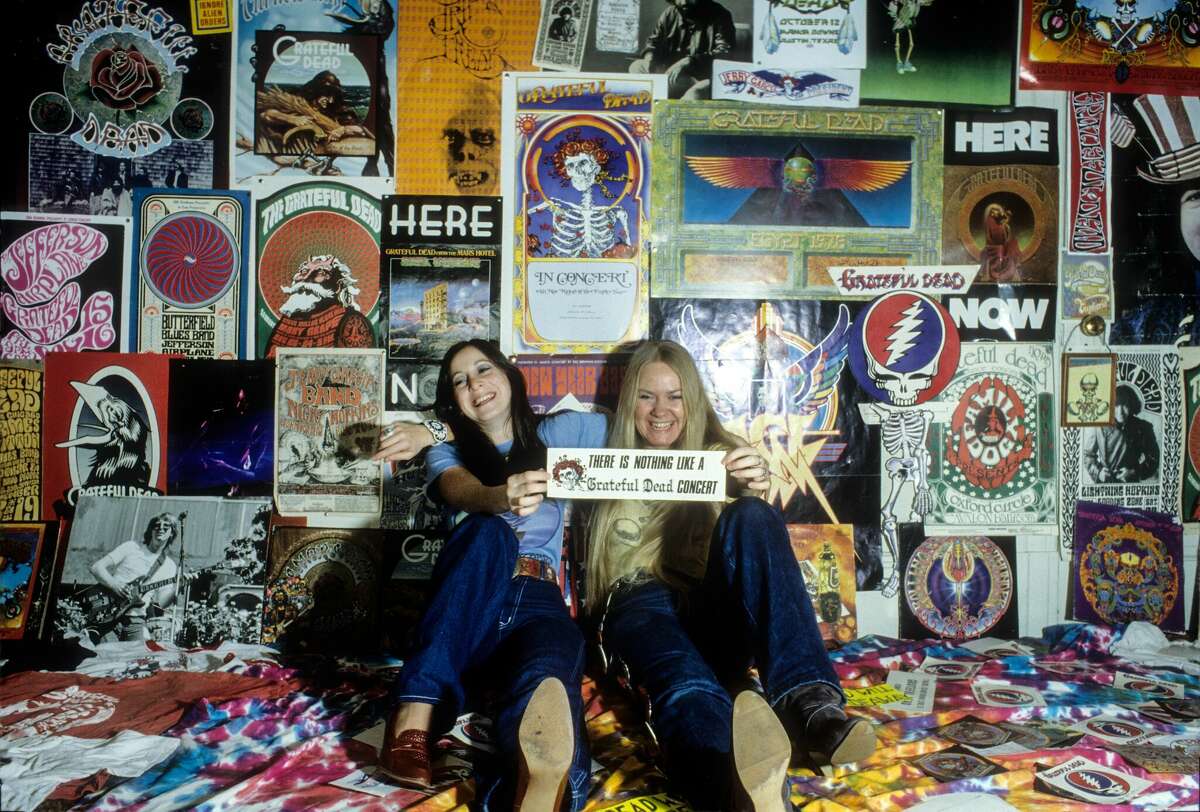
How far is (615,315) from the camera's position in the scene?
3215 millimetres

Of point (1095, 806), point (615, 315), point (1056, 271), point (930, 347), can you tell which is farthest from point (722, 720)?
point (1056, 271)

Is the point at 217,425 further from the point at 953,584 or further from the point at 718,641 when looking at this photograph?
the point at 953,584

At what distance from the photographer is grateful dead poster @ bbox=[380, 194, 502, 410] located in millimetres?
3180

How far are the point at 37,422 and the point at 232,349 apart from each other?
0.75 m

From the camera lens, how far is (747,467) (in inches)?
101

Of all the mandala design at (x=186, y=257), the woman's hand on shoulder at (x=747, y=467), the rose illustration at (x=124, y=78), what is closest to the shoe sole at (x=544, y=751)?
the woman's hand on shoulder at (x=747, y=467)

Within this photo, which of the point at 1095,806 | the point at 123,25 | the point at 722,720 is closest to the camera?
the point at 1095,806

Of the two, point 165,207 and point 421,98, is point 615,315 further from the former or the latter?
point 165,207

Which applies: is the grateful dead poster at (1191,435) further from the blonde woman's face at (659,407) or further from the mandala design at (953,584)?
the blonde woman's face at (659,407)

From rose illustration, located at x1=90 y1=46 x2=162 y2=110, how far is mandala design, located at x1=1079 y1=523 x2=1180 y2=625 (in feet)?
12.7

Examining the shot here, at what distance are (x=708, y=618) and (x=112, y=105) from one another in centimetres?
274

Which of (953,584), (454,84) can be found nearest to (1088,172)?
(953,584)

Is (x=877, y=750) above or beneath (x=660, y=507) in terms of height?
beneath

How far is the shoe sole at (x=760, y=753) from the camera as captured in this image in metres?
1.78
